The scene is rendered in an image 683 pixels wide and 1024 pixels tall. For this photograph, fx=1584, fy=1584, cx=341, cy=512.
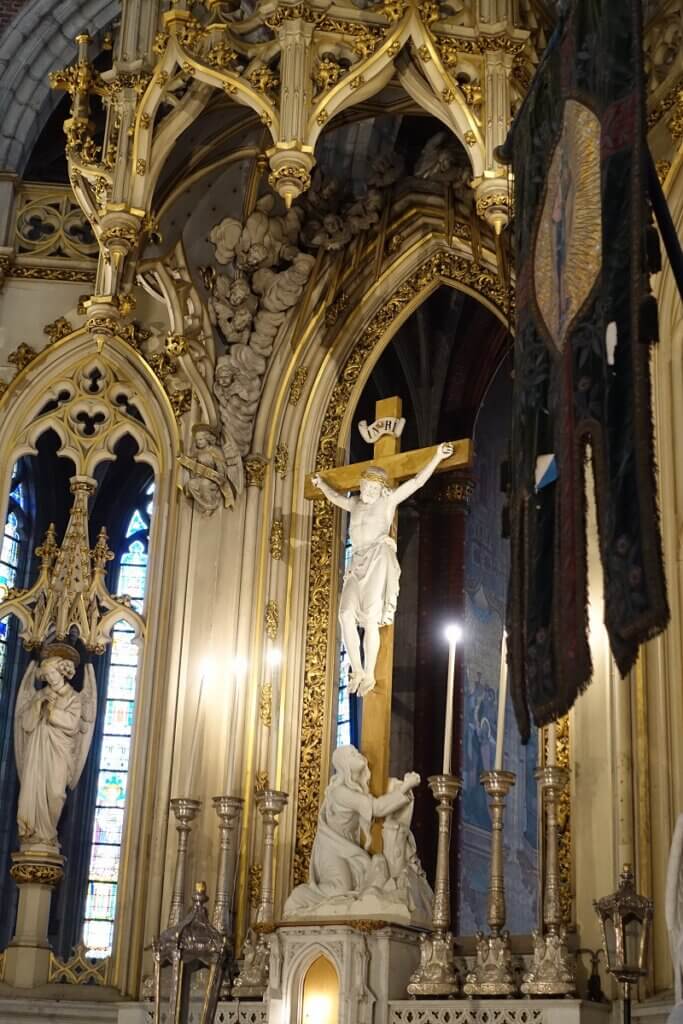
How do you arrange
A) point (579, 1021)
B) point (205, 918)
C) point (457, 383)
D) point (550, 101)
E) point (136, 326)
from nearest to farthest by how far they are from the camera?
point (550, 101) → point (579, 1021) → point (205, 918) → point (136, 326) → point (457, 383)

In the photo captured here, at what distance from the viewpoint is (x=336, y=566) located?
33.2 feet

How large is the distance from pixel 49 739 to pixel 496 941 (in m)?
3.34

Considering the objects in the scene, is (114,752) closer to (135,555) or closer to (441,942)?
(135,555)

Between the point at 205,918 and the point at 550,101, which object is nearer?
the point at 550,101

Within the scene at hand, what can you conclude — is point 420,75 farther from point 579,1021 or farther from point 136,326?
point 579,1021

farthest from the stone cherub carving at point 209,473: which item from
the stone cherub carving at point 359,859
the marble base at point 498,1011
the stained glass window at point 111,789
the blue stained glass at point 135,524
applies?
the blue stained glass at point 135,524

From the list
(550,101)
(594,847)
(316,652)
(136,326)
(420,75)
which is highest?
(420,75)

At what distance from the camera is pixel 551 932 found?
7660 mm

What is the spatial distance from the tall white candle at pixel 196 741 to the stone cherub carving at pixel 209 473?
116 cm

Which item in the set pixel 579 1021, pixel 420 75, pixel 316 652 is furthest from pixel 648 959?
pixel 420 75

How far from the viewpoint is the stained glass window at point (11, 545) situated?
547 inches

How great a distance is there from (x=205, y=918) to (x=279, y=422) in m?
3.71

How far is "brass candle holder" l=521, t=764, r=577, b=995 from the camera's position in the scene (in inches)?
294

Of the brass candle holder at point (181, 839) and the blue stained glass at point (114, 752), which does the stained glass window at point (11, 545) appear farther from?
the brass candle holder at point (181, 839)
